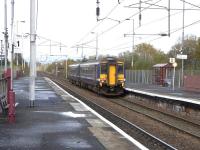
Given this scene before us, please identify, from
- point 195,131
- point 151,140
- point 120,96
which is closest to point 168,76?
point 120,96

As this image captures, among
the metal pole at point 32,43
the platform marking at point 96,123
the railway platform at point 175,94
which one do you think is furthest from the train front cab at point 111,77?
the platform marking at point 96,123

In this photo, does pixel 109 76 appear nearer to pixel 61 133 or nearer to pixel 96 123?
pixel 96 123

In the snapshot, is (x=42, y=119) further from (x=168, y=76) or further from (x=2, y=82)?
(x=168, y=76)

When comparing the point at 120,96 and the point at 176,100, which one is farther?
the point at 120,96

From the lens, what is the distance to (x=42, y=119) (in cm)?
1659

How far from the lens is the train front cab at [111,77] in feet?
118

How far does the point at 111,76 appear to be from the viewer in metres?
36.3

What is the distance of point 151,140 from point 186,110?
1149 centimetres

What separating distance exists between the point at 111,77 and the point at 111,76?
8cm

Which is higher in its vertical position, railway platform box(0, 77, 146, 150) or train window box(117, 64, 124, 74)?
train window box(117, 64, 124, 74)

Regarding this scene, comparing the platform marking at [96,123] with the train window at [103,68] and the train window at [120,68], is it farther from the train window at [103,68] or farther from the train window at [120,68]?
the train window at [120,68]

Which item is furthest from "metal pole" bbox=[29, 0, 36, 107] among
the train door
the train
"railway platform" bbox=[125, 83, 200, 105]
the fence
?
the fence

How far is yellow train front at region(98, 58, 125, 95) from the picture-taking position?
36062mm

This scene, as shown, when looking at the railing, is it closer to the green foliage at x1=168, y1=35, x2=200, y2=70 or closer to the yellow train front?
the green foliage at x1=168, y1=35, x2=200, y2=70
